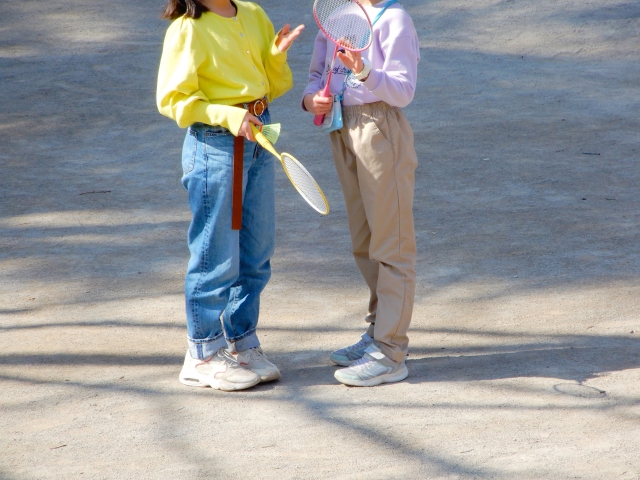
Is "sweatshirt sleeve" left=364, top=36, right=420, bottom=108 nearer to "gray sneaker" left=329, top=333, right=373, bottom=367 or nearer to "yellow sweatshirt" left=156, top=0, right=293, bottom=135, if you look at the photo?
"yellow sweatshirt" left=156, top=0, right=293, bottom=135

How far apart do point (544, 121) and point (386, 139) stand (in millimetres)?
4883

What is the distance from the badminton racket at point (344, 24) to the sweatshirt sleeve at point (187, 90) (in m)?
0.43

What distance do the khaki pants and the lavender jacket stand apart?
83 mm

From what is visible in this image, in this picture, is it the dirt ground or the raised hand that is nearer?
the dirt ground

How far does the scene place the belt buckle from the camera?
10.9ft

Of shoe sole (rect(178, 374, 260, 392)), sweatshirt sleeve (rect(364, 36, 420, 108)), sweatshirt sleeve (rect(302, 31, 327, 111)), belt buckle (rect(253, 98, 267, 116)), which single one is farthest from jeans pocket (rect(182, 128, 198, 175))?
shoe sole (rect(178, 374, 260, 392))

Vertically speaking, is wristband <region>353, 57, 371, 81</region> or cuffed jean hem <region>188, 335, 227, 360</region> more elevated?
wristband <region>353, 57, 371, 81</region>

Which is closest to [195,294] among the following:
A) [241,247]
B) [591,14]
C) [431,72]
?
[241,247]

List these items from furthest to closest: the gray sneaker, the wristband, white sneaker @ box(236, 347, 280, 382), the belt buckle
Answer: the gray sneaker → white sneaker @ box(236, 347, 280, 382) → the belt buckle → the wristband

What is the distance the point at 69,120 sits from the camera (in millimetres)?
8359

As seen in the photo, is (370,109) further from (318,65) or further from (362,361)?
(362,361)

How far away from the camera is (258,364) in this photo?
11.8 feet

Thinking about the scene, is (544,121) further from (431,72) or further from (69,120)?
(69,120)

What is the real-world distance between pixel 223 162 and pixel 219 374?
0.89 metres
